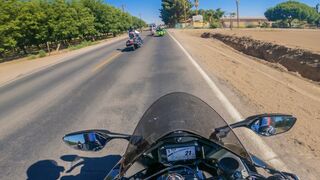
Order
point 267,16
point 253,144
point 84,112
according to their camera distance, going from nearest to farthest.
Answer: point 253,144
point 84,112
point 267,16

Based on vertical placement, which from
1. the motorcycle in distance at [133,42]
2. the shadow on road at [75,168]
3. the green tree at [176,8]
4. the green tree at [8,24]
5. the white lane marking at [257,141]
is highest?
the green tree at [176,8]

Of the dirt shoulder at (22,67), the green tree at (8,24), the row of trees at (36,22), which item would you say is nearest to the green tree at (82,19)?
the row of trees at (36,22)

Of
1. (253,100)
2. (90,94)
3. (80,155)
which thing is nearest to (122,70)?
(90,94)

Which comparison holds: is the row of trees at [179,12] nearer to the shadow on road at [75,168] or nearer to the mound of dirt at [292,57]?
the mound of dirt at [292,57]

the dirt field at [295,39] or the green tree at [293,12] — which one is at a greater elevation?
the green tree at [293,12]

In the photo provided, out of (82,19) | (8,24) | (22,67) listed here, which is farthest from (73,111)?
(82,19)

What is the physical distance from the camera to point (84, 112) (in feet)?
28.0

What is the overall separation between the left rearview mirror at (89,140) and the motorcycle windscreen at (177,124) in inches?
13.3

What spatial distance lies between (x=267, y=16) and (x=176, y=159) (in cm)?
19231

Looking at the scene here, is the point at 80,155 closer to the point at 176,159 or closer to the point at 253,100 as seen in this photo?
Answer: the point at 176,159

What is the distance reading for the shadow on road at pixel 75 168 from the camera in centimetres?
488

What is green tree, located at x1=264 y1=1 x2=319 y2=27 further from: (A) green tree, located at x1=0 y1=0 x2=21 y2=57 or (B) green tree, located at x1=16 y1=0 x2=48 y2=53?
(A) green tree, located at x1=0 y1=0 x2=21 y2=57

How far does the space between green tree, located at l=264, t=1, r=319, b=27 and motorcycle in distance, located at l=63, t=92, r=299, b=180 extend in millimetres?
169974

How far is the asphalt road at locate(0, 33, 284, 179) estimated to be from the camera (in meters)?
5.37
